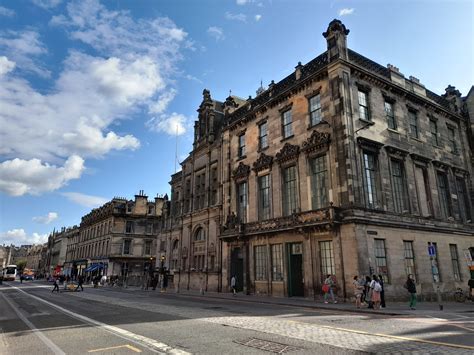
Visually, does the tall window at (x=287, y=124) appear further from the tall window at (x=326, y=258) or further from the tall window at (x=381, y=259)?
the tall window at (x=381, y=259)

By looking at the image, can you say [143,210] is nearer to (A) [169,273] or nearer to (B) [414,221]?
(A) [169,273]

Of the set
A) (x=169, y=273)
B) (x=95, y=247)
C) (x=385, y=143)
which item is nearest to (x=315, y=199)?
(x=385, y=143)

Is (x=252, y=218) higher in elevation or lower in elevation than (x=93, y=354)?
higher

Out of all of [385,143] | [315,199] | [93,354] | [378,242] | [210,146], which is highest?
[210,146]

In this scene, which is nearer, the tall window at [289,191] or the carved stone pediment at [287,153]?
the carved stone pediment at [287,153]

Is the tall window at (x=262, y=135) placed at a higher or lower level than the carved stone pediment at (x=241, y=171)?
higher

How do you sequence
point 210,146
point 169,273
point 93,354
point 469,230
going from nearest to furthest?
1. point 93,354
2. point 469,230
3. point 210,146
4. point 169,273

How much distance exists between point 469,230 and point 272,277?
15934 millimetres

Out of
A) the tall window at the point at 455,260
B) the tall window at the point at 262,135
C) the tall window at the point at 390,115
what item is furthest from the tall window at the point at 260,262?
the tall window at the point at 455,260

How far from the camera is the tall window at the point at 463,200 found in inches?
1041

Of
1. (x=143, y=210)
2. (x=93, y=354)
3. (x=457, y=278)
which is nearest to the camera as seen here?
(x=93, y=354)

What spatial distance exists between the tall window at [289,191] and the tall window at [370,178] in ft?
16.0

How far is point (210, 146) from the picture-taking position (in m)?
35.7

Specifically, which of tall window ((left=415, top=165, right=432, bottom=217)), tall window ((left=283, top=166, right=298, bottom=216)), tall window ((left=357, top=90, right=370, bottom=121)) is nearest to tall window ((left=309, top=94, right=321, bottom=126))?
tall window ((left=357, top=90, right=370, bottom=121))
